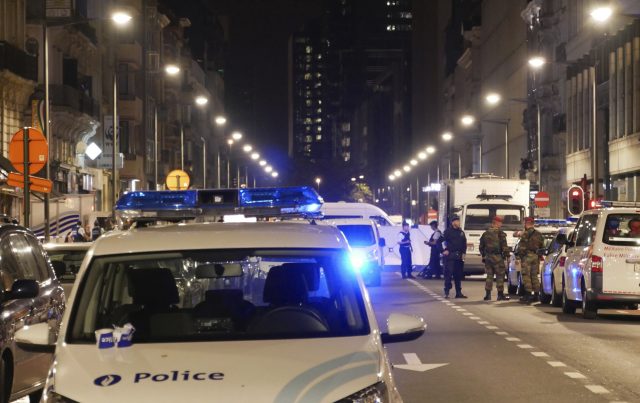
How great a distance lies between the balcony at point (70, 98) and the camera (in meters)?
58.4

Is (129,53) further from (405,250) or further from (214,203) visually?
(214,203)

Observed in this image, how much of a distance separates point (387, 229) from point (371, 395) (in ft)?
147

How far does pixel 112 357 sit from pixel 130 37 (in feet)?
246

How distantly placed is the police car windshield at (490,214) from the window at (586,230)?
811 inches

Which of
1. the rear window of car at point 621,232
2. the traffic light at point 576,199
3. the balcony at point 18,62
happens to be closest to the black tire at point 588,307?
the rear window of car at point 621,232

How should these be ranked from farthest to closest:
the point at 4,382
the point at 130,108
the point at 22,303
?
1. the point at 130,108
2. the point at 22,303
3. the point at 4,382

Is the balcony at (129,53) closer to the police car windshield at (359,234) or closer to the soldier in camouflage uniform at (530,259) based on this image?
the police car windshield at (359,234)

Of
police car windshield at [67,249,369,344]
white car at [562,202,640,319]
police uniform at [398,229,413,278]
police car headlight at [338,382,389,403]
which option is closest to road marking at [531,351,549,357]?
white car at [562,202,640,319]

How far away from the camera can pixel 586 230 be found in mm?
26406

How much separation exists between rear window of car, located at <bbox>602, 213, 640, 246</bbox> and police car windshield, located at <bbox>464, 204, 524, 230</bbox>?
2250cm

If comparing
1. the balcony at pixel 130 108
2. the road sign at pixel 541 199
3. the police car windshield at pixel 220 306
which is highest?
the balcony at pixel 130 108

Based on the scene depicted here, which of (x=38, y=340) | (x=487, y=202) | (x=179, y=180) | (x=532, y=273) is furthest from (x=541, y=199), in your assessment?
(x=38, y=340)

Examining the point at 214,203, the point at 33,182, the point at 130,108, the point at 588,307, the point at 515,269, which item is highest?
the point at 130,108

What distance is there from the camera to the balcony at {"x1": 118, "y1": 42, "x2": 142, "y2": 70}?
263 feet
